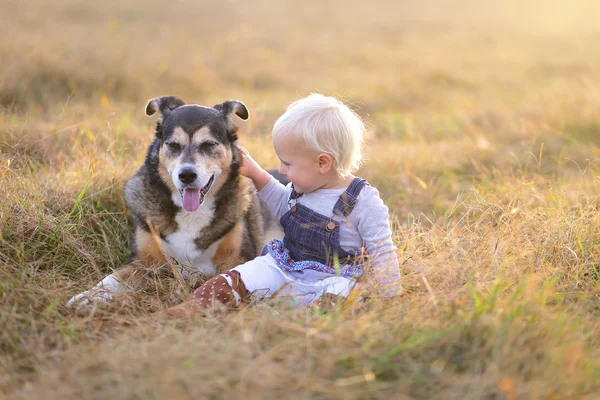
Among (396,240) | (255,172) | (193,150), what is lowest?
(396,240)

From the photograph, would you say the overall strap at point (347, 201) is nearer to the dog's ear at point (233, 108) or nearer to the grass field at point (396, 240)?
the grass field at point (396, 240)

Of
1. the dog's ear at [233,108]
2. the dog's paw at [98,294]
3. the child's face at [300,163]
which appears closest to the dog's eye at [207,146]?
the dog's ear at [233,108]

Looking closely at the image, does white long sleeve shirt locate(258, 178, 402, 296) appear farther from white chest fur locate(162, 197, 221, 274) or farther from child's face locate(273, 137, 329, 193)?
white chest fur locate(162, 197, 221, 274)

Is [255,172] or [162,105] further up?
[162,105]

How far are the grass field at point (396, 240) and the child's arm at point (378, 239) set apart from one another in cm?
16

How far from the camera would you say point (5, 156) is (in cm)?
459

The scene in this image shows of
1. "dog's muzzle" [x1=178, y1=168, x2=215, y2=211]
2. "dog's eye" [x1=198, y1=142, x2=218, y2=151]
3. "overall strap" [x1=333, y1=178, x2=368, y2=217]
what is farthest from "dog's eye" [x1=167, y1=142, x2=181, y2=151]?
"overall strap" [x1=333, y1=178, x2=368, y2=217]

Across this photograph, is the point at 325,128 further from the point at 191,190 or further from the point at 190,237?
the point at 190,237

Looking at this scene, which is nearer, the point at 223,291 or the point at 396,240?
the point at 223,291

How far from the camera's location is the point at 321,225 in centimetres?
367

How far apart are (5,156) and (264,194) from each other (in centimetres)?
220

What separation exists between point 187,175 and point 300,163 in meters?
0.74

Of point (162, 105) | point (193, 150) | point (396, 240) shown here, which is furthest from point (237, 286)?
point (162, 105)

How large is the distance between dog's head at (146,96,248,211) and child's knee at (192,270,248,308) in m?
0.58
